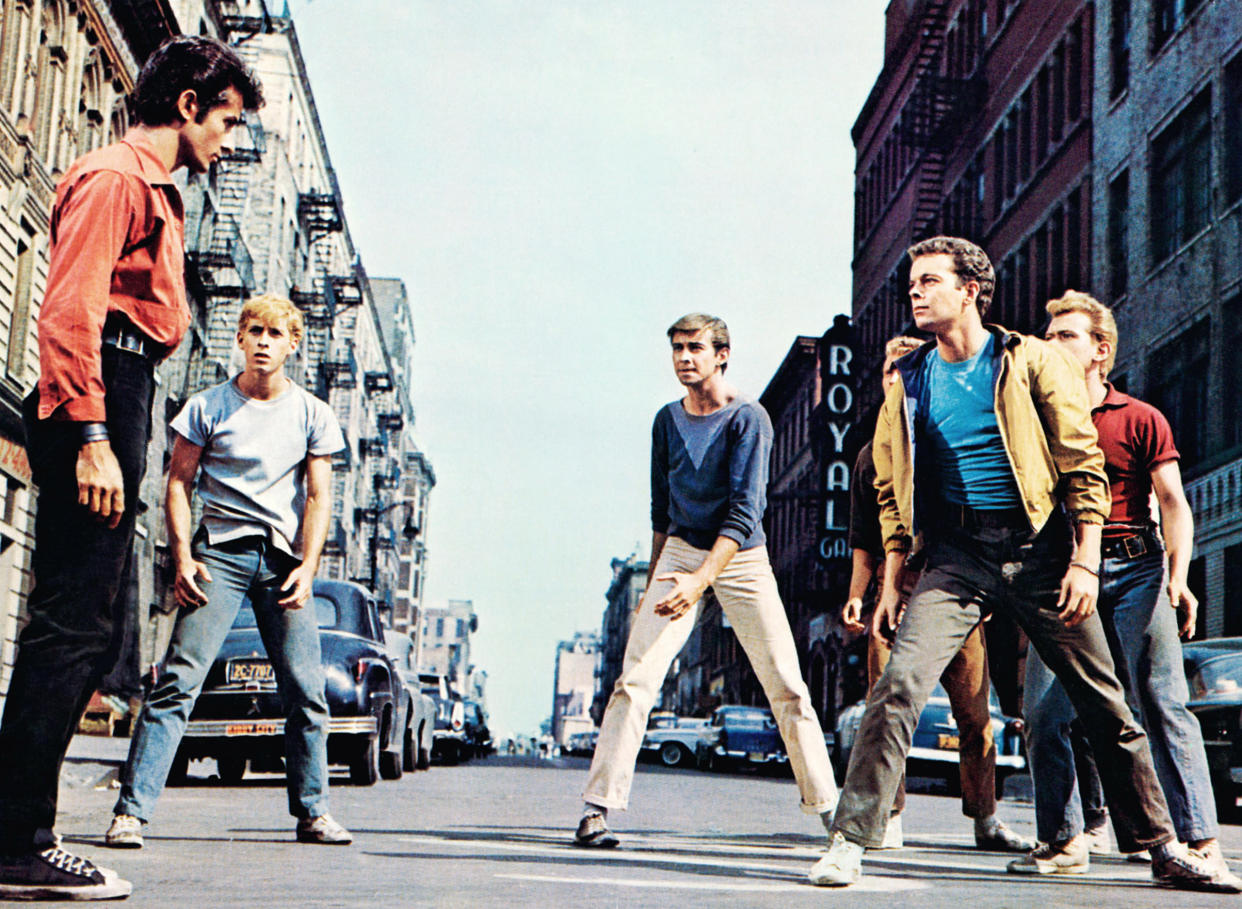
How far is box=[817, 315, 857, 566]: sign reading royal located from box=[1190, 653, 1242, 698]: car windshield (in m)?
34.6

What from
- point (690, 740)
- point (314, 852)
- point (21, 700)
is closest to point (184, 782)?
point (314, 852)

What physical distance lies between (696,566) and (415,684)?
1301cm

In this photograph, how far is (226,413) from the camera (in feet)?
23.0

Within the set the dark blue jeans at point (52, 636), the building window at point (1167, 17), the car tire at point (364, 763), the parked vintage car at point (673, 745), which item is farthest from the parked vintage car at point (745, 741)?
the dark blue jeans at point (52, 636)

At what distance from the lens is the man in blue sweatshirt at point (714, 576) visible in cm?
746

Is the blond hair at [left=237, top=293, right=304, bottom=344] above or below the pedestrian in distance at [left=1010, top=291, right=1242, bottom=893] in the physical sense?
above

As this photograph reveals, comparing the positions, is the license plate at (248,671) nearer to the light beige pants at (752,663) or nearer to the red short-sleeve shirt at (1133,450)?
the light beige pants at (752,663)

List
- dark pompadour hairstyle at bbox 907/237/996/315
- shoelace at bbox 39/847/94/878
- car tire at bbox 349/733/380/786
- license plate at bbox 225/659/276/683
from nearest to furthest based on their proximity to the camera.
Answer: shoelace at bbox 39/847/94/878 → dark pompadour hairstyle at bbox 907/237/996/315 → license plate at bbox 225/659/276/683 → car tire at bbox 349/733/380/786

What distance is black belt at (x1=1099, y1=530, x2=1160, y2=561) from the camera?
6.97 m

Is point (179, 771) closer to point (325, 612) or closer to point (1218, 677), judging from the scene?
point (325, 612)

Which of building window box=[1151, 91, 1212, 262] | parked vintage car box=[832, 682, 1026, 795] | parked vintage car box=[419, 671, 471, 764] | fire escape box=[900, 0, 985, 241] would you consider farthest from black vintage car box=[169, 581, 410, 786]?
fire escape box=[900, 0, 985, 241]

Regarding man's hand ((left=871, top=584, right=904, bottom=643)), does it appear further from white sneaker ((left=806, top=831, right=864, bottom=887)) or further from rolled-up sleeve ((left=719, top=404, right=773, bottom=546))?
white sneaker ((left=806, top=831, right=864, bottom=887))

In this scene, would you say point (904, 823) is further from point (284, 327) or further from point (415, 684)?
point (415, 684)

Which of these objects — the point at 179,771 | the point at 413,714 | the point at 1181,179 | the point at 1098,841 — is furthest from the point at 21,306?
the point at 1098,841
